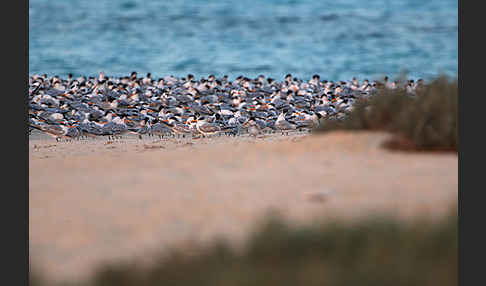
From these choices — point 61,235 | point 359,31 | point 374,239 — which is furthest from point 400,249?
point 359,31

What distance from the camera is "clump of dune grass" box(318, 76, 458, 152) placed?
7336 mm

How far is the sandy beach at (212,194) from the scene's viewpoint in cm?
532

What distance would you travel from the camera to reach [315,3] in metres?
46.8

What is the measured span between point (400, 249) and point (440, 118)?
3234 mm

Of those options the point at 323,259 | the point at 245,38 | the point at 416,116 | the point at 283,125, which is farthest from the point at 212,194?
the point at 245,38

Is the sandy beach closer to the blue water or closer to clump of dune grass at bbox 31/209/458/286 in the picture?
clump of dune grass at bbox 31/209/458/286

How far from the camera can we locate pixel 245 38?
3669 cm

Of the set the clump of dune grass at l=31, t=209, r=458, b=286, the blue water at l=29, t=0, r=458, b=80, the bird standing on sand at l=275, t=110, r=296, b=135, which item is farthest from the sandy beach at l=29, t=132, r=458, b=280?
the blue water at l=29, t=0, r=458, b=80

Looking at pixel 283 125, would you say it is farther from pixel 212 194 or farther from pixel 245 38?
pixel 245 38

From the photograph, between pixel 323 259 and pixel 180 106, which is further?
pixel 180 106

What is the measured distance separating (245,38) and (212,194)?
102 ft

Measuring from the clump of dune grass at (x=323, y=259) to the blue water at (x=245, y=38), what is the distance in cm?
2047

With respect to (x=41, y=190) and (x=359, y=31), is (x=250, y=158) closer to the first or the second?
(x=41, y=190)

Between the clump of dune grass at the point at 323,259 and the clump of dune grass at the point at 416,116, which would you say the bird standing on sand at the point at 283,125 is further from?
the clump of dune grass at the point at 323,259
